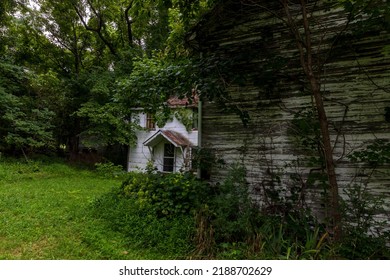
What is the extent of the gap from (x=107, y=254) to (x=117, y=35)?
52.1ft

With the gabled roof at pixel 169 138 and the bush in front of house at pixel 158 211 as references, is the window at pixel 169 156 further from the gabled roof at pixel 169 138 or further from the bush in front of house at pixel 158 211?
the bush in front of house at pixel 158 211

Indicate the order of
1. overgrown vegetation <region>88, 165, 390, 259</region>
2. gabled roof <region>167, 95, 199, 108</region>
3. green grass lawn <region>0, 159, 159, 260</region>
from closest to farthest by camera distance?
overgrown vegetation <region>88, 165, 390, 259</region>, green grass lawn <region>0, 159, 159, 260</region>, gabled roof <region>167, 95, 199, 108</region>

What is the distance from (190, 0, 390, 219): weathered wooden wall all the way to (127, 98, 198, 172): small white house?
→ 676 cm

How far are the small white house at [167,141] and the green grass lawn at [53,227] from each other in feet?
17.6

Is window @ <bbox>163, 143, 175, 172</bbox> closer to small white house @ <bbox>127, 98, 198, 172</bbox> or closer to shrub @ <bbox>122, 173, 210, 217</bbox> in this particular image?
small white house @ <bbox>127, 98, 198, 172</bbox>

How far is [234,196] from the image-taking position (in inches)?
160

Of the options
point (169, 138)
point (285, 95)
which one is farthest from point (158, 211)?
point (169, 138)

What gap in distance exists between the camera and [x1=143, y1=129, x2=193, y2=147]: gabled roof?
43.1ft

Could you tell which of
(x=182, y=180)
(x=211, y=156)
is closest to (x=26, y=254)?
(x=182, y=180)

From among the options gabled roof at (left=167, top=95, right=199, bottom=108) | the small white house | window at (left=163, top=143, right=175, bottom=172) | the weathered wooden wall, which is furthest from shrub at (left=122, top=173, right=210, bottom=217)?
window at (left=163, top=143, right=175, bottom=172)

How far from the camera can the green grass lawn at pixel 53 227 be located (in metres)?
3.70

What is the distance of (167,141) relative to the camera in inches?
565

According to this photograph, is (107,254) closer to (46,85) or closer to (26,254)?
A: (26,254)

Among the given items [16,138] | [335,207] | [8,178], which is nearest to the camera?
[335,207]
